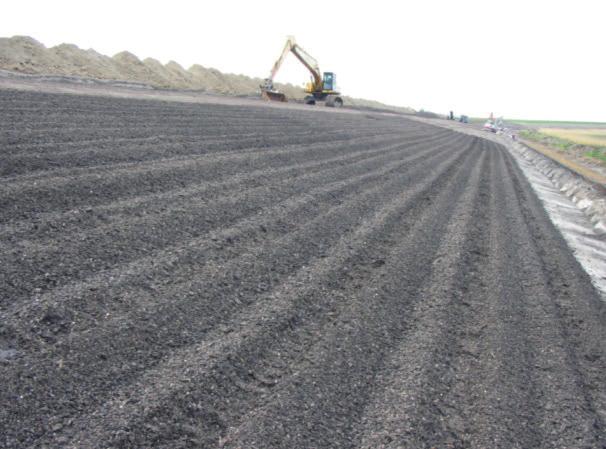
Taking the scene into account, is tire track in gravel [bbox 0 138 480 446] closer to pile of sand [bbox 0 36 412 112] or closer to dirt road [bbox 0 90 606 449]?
dirt road [bbox 0 90 606 449]

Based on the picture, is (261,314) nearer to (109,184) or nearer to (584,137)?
(109,184)

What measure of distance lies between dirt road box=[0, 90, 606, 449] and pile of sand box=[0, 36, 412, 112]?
22.4 m

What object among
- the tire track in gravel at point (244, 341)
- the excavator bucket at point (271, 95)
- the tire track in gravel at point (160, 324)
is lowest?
the tire track in gravel at point (244, 341)

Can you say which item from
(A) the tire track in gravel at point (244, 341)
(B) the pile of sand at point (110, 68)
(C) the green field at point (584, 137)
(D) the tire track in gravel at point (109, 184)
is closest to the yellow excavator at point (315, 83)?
(B) the pile of sand at point (110, 68)

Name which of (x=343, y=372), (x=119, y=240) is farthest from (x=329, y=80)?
(x=343, y=372)

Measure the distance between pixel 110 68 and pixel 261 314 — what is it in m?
37.2

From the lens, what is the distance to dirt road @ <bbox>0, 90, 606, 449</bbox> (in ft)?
9.19

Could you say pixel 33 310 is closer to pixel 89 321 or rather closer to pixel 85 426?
pixel 89 321

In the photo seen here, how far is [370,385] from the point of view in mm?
3303

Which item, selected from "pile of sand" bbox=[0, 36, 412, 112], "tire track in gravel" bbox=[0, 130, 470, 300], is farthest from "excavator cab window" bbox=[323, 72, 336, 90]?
"tire track in gravel" bbox=[0, 130, 470, 300]

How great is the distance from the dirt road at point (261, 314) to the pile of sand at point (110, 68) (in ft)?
73.4

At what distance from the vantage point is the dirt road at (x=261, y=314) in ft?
9.19

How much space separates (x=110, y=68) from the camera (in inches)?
1411

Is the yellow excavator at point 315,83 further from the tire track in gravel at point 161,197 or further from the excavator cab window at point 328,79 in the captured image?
the tire track in gravel at point 161,197
